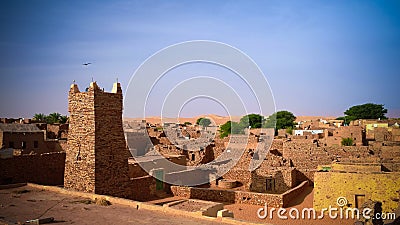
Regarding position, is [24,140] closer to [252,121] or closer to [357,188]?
[357,188]

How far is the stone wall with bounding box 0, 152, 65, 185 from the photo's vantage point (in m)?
13.5

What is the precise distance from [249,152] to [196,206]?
1309 cm

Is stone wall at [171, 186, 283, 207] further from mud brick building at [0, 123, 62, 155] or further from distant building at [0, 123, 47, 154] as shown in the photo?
distant building at [0, 123, 47, 154]

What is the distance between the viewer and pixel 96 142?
1201 cm

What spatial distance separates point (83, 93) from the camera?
40.4 ft

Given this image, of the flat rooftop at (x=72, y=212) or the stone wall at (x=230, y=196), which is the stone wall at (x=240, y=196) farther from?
the flat rooftop at (x=72, y=212)

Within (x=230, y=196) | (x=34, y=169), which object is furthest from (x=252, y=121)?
(x=34, y=169)

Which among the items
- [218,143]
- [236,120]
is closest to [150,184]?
[218,143]

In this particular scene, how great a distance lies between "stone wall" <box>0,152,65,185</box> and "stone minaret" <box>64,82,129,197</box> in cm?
247

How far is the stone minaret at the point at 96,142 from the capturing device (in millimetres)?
12023

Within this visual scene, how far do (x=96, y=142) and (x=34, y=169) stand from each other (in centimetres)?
416

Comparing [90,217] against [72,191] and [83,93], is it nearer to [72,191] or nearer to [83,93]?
[72,191]

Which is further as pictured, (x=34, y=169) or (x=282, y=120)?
(x=282, y=120)

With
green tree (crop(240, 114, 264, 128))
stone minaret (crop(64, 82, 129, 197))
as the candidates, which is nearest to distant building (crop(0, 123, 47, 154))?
stone minaret (crop(64, 82, 129, 197))
